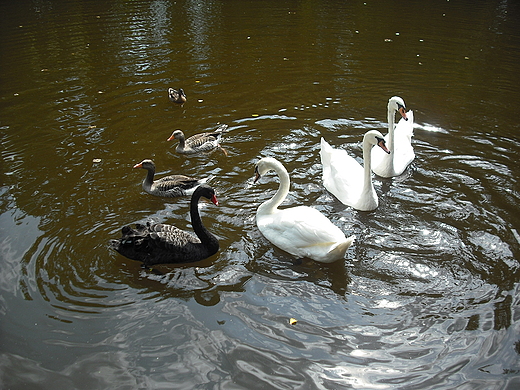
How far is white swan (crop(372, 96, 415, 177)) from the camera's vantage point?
6.51 m

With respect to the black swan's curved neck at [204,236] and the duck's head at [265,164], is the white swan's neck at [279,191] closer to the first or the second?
the duck's head at [265,164]

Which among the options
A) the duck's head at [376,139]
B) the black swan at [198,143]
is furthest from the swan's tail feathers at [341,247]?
the black swan at [198,143]

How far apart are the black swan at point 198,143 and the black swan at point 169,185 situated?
3.18ft

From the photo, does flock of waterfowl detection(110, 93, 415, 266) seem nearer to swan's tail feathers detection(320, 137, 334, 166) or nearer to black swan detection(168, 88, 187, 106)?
swan's tail feathers detection(320, 137, 334, 166)

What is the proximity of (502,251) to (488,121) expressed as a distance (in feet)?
13.4

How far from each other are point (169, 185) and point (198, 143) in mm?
1275

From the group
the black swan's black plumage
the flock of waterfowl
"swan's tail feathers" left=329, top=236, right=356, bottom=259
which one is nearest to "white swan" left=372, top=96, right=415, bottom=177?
the flock of waterfowl

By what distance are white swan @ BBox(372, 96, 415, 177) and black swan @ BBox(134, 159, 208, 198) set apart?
8.69ft

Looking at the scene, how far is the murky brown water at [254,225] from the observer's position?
3.75 metres

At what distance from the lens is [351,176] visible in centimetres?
617

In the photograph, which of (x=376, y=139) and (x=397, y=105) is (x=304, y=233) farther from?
(x=397, y=105)

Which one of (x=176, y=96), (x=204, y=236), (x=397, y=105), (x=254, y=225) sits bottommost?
(x=254, y=225)

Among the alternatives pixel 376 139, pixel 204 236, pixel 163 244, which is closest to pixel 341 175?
pixel 376 139

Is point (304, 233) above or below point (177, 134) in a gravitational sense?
below
